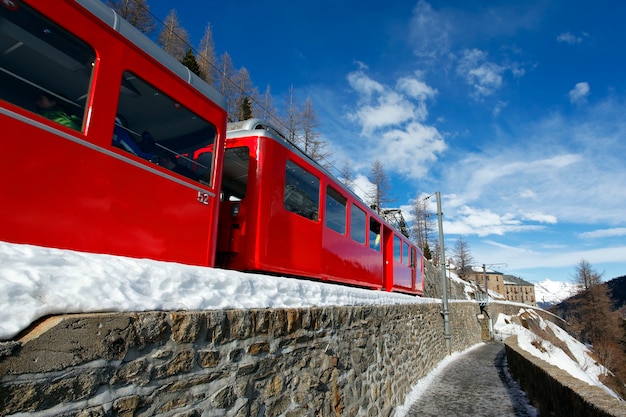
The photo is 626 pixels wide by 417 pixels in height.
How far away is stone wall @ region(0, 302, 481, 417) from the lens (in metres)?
1.45

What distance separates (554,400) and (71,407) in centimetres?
607

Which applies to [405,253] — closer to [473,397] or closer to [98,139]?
[473,397]

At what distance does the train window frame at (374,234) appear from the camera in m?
8.54

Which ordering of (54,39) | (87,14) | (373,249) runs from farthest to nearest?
1. (373,249)
2. (87,14)
3. (54,39)

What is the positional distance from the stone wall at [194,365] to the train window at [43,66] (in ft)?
5.43

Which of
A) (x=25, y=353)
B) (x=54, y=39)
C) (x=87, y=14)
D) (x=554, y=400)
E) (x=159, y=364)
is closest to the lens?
(x=25, y=353)

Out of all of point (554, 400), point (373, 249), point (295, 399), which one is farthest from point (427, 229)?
point (295, 399)

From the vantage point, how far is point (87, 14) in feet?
8.81

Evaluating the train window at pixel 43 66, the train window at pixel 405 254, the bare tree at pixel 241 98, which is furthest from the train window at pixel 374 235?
the bare tree at pixel 241 98

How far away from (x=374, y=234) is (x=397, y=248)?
2270 millimetres

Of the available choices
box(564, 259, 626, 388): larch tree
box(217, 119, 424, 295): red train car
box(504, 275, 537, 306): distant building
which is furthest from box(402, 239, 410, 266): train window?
box(504, 275, 537, 306): distant building

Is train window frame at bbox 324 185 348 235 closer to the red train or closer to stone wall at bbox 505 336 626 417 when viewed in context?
the red train

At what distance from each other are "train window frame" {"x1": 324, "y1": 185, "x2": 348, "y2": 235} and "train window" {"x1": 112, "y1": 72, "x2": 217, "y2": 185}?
9.22 ft

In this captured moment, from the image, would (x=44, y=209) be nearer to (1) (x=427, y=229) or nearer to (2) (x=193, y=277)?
(2) (x=193, y=277)
